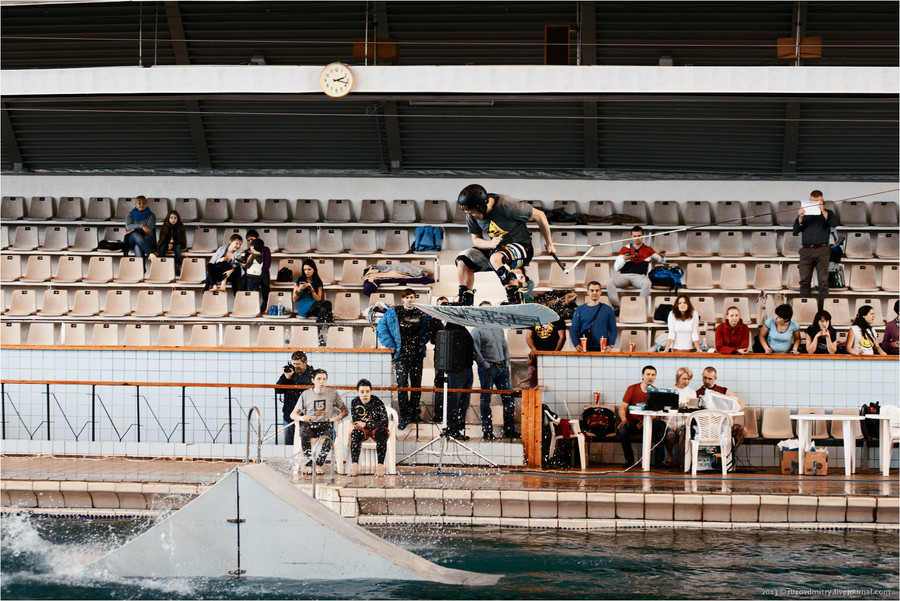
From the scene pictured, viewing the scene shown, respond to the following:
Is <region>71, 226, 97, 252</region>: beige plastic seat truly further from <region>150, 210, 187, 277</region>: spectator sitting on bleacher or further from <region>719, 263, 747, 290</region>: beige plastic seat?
<region>719, 263, 747, 290</region>: beige plastic seat

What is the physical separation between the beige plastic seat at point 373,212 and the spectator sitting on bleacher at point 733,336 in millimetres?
6611

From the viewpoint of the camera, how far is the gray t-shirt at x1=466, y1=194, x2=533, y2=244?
362 inches

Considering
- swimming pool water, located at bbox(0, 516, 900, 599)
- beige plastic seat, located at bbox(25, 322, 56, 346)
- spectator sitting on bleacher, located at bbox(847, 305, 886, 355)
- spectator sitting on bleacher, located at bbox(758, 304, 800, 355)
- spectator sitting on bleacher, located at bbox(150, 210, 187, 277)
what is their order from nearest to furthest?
swimming pool water, located at bbox(0, 516, 900, 599)
spectator sitting on bleacher, located at bbox(847, 305, 886, 355)
spectator sitting on bleacher, located at bbox(758, 304, 800, 355)
beige plastic seat, located at bbox(25, 322, 56, 346)
spectator sitting on bleacher, located at bbox(150, 210, 187, 277)

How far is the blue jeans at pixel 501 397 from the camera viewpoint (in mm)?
12164

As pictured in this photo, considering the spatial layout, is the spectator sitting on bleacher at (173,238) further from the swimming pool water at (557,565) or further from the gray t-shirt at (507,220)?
the gray t-shirt at (507,220)

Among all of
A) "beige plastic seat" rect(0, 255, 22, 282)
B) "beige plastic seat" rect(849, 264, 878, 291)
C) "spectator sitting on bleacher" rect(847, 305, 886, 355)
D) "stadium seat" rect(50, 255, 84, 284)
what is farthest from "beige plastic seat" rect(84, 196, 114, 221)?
"beige plastic seat" rect(849, 264, 878, 291)

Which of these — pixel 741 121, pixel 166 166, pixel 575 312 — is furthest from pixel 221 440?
pixel 741 121

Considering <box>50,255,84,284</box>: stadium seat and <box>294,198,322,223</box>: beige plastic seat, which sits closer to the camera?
<box>50,255,84,284</box>: stadium seat

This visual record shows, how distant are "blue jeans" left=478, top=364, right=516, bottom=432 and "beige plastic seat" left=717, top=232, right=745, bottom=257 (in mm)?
5569

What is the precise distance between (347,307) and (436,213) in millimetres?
2700

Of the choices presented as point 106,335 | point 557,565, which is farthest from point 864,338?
point 106,335

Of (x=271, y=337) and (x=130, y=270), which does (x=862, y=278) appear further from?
(x=130, y=270)

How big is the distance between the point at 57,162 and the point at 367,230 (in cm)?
600

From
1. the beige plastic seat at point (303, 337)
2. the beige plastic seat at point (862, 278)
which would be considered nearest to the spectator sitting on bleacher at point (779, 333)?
the beige plastic seat at point (862, 278)
